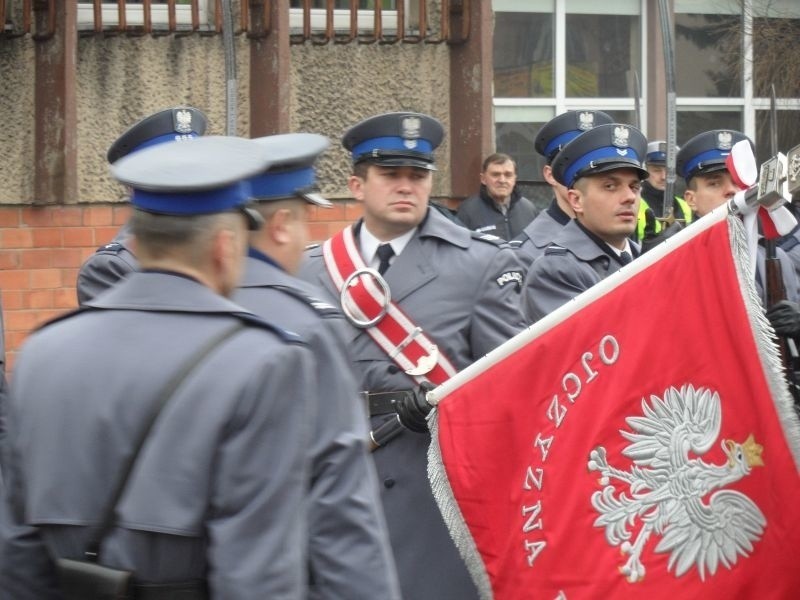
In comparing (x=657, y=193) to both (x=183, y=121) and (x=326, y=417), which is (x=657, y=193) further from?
(x=326, y=417)

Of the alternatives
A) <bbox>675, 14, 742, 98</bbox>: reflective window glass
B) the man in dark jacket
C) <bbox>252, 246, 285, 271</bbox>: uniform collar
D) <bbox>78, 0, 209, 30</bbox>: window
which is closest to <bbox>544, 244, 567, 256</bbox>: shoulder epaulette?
<bbox>252, 246, 285, 271</bbox>: uniform collar

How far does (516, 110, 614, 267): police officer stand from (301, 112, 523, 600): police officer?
1.15 metres

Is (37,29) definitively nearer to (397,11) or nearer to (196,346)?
(397,11)

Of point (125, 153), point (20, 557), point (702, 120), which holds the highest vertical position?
point (702, 120)

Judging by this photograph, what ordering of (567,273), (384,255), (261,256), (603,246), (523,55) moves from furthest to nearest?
(523,55)
(603,246)
(567,273)
(384,255)
(261,256)

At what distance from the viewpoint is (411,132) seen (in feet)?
16.9

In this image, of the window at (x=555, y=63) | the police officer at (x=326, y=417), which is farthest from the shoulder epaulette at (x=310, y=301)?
the window at (x=555, y=63)

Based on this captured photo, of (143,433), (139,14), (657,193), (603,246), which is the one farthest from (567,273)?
(657,193)

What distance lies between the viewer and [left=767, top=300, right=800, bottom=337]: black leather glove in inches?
193

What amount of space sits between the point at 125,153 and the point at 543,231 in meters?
1.87

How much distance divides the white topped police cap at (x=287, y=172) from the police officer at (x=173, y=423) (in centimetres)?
73

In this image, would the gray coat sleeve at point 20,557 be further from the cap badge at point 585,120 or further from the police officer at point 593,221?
the cap badge at point 585,120

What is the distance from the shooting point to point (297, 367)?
270 cm

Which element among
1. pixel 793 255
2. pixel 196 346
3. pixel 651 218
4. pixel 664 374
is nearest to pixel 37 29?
pixel 651 218
